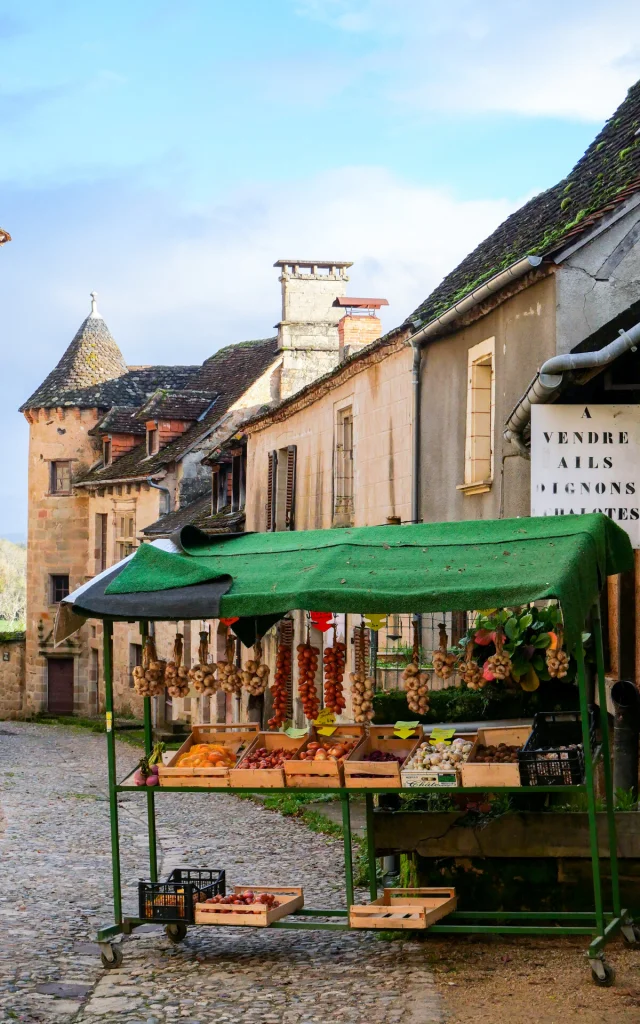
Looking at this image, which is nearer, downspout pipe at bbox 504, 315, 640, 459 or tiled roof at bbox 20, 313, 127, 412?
downspout pipe at bbox 504, 315, 640, 459

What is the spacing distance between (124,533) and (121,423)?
361 cm

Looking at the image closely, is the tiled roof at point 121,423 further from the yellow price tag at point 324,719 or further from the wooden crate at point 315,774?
the wooden crate at point 315,774

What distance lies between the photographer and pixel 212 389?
36344mm

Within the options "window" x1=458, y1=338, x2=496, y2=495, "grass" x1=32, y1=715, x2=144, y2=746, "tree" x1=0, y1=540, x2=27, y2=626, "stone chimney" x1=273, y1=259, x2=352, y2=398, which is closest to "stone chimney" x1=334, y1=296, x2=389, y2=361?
"stone chimney" x1=273, y1=259, x2=352, y2=398

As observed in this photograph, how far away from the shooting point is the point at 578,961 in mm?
6883

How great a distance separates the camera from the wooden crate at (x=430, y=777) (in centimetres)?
688

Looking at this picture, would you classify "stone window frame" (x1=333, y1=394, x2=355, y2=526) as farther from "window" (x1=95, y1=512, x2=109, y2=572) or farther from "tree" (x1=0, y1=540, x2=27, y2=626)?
"tree" (x1=0, y1=540, x2=27, y2=626)

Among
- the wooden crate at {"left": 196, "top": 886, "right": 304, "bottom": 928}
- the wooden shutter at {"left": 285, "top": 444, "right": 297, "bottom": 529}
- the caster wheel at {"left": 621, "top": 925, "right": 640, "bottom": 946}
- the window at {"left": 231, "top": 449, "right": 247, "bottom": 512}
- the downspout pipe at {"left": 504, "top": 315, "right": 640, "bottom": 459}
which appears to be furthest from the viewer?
the window at {"left": 231, "top": 449, "right": 247, "bottom": 512}

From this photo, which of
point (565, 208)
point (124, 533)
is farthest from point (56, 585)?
point (565, 208)

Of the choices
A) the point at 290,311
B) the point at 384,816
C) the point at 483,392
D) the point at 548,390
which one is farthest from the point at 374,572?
the point at 290,311

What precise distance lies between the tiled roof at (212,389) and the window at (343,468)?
13.2 metres

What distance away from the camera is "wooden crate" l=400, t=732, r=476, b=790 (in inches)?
271

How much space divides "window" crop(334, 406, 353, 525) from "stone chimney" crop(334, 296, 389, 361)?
818cm

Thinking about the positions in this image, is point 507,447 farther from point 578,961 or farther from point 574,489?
point 578,961
